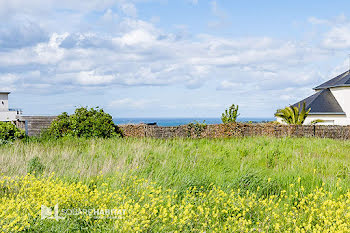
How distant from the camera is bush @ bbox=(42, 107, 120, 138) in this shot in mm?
15078

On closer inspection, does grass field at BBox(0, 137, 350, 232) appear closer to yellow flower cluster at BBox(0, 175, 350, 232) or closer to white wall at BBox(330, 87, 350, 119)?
yellow flower cluster at BBox(0, 175, 350, 232)

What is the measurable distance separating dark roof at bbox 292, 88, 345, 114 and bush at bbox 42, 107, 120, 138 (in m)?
20.9

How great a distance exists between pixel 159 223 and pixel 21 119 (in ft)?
62.0

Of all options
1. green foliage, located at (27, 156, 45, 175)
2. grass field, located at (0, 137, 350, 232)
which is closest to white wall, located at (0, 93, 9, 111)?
grass field, located at (0, 137, 350, 232)

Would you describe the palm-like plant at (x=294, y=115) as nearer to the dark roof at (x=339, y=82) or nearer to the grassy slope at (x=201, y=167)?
the dark roof at (x=339, y=82)

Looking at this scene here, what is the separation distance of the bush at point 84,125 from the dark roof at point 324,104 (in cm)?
2091

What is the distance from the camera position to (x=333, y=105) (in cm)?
3023

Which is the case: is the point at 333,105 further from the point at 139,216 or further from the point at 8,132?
the point at 139,216

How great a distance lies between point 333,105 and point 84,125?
2382 centimetres

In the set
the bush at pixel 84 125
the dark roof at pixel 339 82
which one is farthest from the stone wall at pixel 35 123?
the dark roof at pixel 339 82

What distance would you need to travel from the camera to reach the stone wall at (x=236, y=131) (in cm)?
1991

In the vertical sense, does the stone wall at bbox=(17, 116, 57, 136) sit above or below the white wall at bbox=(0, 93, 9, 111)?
below

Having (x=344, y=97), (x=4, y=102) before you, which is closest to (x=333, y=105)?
(x=344, y=97)

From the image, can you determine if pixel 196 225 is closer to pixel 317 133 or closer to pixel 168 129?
pixel 168 129
